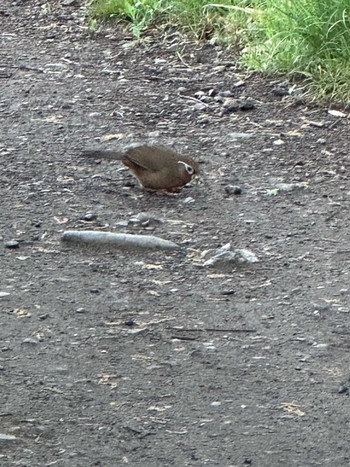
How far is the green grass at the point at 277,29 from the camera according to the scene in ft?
21.4

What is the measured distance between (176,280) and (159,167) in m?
0.83

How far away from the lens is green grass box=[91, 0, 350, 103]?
21.4 ft

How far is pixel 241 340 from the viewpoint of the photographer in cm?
407

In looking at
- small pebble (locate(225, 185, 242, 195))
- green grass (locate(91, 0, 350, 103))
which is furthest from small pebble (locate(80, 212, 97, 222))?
green grass (locate(91, 0, 350, 103))

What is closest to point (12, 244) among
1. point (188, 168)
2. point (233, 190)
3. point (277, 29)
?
point (188, 168)

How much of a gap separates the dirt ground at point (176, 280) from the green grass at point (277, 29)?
0.52 feet

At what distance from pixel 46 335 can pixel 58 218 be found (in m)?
1.10

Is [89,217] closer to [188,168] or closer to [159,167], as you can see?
[159,167]

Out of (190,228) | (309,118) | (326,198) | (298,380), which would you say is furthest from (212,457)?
(309,118)

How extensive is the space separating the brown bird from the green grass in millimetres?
1489

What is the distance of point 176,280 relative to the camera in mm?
4543

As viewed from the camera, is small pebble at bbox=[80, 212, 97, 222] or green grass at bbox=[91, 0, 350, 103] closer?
small pebble at bbox=[80, 212, 97, 222]

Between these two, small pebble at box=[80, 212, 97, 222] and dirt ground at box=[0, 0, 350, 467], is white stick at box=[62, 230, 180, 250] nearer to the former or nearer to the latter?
dirt ground at box=[0, 0, 350, 467]

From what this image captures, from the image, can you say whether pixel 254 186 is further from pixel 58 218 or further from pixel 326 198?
pixel 58 218
